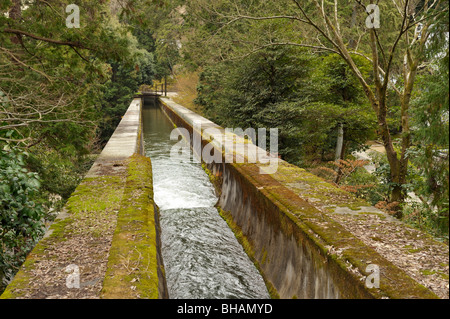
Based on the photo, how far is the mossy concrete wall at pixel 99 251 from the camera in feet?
11.3

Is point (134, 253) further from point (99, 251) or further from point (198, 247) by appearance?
point (198, 247)

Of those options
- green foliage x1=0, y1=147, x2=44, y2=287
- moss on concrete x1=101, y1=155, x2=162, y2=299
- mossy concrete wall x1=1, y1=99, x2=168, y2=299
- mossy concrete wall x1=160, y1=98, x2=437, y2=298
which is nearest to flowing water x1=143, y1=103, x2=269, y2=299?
mossy concrete wall x1=160, y1=98, x2=437, y2=298

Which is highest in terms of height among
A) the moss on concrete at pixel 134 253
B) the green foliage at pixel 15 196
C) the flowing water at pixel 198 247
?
the green foliage at pixel 15 196

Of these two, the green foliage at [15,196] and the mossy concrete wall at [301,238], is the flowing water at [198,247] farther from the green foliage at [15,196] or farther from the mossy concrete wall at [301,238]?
the green foliage at [15,196]

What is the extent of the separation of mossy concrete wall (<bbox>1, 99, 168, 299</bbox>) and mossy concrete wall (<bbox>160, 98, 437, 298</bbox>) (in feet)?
6.33

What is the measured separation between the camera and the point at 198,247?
6.67m

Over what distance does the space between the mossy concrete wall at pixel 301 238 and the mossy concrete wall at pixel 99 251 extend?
1929 mm

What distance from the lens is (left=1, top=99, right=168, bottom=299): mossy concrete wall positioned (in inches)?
136

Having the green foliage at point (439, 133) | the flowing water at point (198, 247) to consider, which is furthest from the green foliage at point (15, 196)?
the green foliage at point (439, 133)

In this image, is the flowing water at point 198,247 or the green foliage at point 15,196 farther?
the flowing water at point 198,247

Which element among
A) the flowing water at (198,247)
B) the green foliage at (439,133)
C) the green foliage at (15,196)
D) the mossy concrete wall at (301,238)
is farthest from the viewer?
the flowing water at (198,247)

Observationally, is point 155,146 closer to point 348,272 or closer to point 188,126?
point 188,126

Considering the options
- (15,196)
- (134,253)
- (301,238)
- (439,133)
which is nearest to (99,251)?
(134,253)

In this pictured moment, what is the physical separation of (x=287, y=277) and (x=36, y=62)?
8879mm
